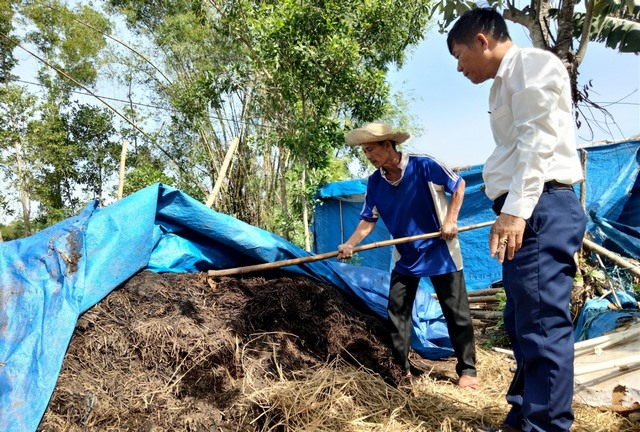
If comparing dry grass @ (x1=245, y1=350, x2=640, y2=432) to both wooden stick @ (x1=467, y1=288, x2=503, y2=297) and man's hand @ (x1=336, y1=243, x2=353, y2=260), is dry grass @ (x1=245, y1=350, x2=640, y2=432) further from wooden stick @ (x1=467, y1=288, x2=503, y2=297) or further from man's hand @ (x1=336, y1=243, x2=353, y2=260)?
wooden stick @ (x1=467, y1=288, x2=503, y2=297)

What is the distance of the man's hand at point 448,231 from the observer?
111 inches

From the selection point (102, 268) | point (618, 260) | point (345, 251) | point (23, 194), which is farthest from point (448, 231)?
point (23, 194)

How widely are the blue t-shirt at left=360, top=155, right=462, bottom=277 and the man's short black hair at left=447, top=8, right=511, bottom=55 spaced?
117 centimetres

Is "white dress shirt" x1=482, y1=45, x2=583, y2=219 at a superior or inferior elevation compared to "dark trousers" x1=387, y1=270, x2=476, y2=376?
superior

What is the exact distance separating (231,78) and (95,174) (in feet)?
40.5

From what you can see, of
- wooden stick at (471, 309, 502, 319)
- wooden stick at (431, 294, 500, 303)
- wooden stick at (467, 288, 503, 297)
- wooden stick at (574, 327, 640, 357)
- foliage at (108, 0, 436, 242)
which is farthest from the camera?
foliage at (108, 0, 436, 242)

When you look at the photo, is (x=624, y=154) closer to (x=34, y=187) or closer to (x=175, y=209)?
(x=175, y=209)

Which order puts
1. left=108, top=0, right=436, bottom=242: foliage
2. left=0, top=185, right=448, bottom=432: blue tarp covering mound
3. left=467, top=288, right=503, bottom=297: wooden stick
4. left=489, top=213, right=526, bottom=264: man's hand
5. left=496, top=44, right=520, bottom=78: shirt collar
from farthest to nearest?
left=108, top=0, right=436, bottom=242: foliage
left=467, top=288, right=503, bottom=297: wooden stick
left=0, top=185, right=448, bottom=432: blue tarp covering mound
left=496, top=44, right=520, bottom=78: shirt collar
left=489, top=213, right=526, bottom=264: man's hand

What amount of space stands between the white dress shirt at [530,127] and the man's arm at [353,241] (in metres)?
1.38

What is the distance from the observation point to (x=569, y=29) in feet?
9.57

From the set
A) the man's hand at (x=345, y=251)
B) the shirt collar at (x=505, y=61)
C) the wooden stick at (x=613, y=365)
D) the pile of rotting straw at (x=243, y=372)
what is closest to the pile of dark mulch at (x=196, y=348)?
the pile of rotting straw at (x=243, y=372)

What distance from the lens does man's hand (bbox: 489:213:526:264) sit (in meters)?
Answer: 1.53

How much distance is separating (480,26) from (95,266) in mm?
2293

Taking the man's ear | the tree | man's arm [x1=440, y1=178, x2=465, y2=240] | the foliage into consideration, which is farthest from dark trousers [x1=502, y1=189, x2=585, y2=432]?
the tree
